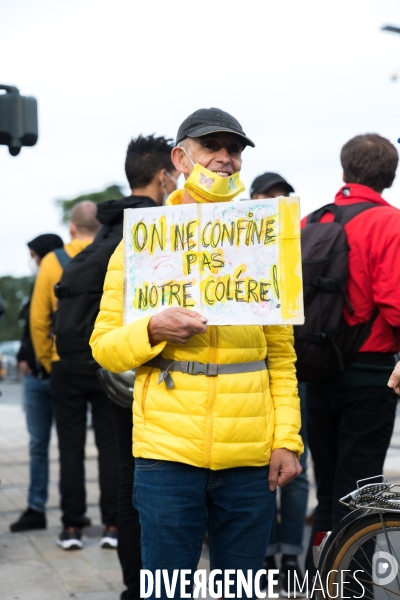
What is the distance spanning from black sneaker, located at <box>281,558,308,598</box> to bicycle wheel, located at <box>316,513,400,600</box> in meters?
1.33

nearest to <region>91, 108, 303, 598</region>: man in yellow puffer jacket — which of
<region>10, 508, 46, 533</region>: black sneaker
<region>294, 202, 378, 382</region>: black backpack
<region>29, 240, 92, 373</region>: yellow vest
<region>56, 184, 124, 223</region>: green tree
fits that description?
<region>294, 202, 378, 382</region>: black backpack

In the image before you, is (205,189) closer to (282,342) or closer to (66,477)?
(282,342)

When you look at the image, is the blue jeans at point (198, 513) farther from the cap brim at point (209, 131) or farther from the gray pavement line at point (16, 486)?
the gray pavement line at point (16, 486)

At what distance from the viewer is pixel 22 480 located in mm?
8102

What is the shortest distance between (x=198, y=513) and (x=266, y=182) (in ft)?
9.80

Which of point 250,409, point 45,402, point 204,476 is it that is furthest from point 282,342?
point 45,402

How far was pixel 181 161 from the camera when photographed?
3.04 m

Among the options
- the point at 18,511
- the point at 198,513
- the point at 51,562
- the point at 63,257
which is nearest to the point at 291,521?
the point at 51,562

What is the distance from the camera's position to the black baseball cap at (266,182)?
17.8ft

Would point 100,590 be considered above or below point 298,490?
below

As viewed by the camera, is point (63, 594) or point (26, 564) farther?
point (26, 564)

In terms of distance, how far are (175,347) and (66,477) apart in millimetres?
3018

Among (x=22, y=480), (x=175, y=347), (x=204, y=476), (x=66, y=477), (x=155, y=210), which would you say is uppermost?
(x=155, y=210)

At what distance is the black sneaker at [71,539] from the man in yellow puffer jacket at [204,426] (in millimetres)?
2729
